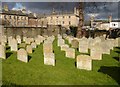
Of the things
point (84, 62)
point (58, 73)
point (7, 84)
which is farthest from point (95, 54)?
point (7, 84)

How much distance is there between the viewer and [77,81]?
11977 mm

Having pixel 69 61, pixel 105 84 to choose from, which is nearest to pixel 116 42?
pixel 69 61

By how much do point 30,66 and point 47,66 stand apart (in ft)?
3.50

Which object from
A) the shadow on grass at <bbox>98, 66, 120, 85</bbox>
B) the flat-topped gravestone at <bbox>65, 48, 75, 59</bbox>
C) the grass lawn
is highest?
the flat-topped gravestone at <bbox>65, 48, 75, 59</bbox>

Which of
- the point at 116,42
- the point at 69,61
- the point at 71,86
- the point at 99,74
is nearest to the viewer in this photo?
the point at 71,86

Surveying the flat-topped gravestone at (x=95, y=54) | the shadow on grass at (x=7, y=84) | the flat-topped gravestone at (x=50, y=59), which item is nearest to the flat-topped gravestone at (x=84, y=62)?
the flat-topped gravestone at (x=50, y=59)

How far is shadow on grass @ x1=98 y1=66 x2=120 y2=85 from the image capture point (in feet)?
42.0

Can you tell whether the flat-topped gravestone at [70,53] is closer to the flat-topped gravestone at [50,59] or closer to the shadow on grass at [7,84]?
the flat-topped gravestone at [50,59]

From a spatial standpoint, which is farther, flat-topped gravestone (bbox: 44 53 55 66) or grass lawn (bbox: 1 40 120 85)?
flat-topped gravestone (bbox: 44 53 55 66)

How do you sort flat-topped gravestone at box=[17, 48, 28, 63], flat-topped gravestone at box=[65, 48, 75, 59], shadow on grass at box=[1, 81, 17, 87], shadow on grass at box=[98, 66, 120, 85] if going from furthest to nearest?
flat-topped gravestone at box=[65, 48, 75, 59]
flat-topped gravestone at box=[17, 48, 28, 63]
shadow on grass at box=[98, 66, 120, 85]
shadow on grass at box=[1, 81, 17, 87]

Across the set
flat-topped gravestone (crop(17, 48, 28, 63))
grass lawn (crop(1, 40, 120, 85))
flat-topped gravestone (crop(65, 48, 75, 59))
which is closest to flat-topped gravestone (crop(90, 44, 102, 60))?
grass lawn (crop(1, 40, 120, 85))

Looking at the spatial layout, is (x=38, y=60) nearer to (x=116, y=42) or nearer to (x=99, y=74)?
(x=99, y=74)

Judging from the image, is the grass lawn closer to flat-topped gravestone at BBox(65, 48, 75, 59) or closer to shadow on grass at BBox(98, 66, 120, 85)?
shadow on grass at BBox(98, 66, 120, 85)

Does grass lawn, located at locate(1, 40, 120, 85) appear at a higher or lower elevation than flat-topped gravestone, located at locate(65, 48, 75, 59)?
lower
